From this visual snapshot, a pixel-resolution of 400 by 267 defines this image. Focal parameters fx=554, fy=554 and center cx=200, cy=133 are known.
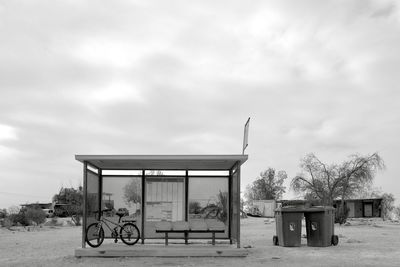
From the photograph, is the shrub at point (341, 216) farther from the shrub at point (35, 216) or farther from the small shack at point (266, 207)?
the small shack at point (266, 207)

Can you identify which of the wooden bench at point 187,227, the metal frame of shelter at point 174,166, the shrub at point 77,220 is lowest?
the shrub at point 77,220

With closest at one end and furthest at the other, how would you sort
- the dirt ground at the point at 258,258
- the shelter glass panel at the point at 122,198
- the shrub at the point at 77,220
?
the dirt ground at the point at 258,258 → the shelter glass panel at the point at 122,198 → the shrub at the point at 77,220

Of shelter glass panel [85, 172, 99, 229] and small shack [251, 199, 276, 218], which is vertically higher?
shelter glass panel [85, 172, 99, 229]

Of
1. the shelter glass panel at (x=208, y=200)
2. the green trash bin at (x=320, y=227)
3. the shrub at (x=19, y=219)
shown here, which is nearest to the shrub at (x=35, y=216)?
the shrub at (x=19, y=219)

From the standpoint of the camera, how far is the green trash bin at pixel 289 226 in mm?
15859

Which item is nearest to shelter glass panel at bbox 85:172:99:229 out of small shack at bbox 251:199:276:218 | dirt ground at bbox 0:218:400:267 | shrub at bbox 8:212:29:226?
dirt ground at bbox 0:218:400:267

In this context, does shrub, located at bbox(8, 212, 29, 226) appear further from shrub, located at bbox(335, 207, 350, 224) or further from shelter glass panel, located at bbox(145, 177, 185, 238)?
shelter glass panel, located at bbox(145, 177, 185, 238)

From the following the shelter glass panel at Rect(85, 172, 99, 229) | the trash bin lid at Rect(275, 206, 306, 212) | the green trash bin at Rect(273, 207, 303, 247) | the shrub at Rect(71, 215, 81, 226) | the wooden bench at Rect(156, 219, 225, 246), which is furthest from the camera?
the shrub at Rect(71, 215, 81, 226)

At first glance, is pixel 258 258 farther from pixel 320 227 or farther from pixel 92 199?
pixel 92 199

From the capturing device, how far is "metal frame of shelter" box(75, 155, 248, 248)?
1305 centimetres

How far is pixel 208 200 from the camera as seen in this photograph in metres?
15.6

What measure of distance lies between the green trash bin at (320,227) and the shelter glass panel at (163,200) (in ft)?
12.5

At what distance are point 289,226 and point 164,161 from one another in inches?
176

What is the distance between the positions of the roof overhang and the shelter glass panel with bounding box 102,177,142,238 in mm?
393
